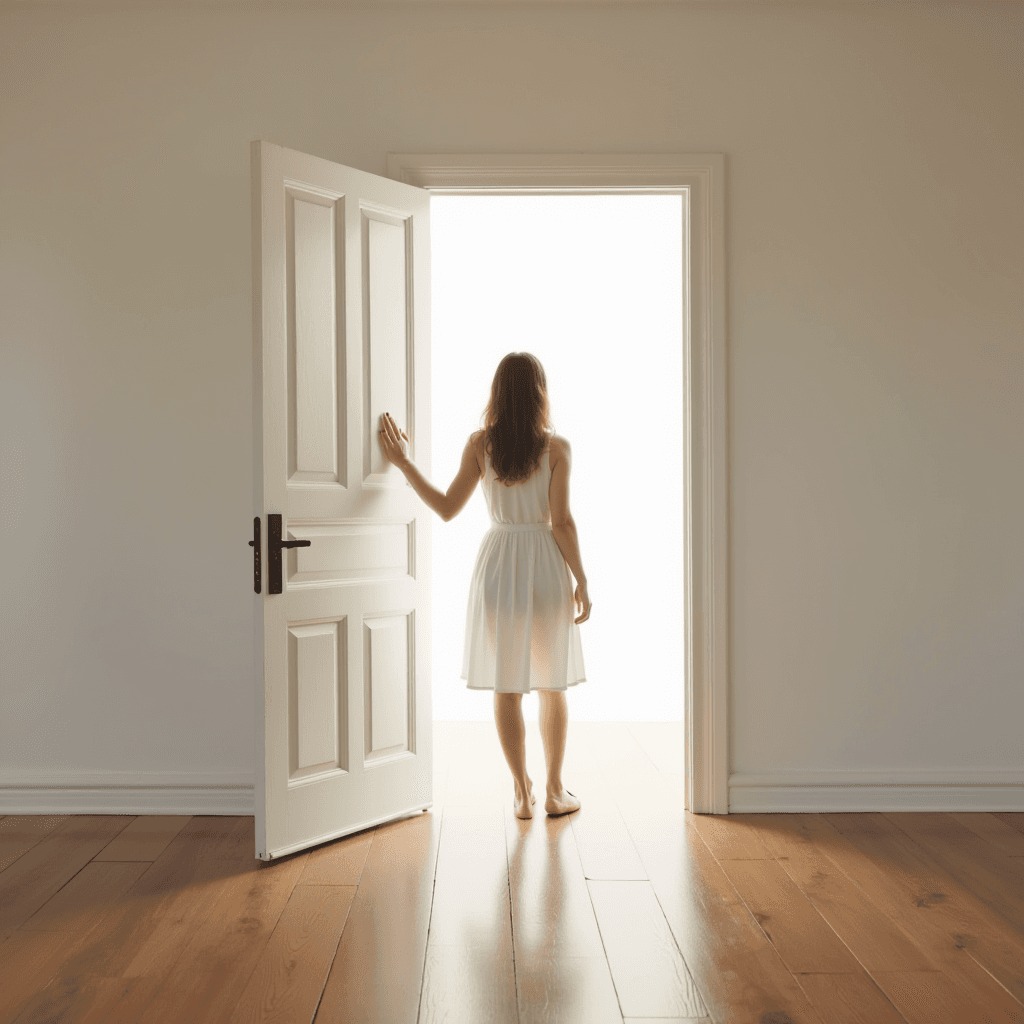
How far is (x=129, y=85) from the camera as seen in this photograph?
3.26 metres

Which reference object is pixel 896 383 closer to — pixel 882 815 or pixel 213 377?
pixel 882 815

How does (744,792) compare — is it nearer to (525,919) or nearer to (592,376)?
(525,919)

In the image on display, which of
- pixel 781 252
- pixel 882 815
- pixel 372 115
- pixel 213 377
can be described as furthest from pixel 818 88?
pixel 882 815

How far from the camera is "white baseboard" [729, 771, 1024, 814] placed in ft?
10.8

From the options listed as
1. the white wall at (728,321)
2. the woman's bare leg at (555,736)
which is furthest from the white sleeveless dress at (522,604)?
the white wall at (728,321)

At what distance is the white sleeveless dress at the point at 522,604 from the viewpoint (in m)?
3.13

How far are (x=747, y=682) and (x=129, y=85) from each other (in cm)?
307

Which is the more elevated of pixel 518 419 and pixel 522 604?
pixel 518 419

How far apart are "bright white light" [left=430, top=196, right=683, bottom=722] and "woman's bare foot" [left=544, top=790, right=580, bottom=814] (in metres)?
2.01

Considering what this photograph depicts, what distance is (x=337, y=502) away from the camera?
2.95 metres

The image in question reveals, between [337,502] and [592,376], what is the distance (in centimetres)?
286

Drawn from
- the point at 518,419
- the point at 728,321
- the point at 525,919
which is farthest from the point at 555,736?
the point at 728,321

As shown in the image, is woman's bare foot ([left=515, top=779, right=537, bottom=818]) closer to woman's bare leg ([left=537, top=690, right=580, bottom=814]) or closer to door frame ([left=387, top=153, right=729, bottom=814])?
woman's bare leg ([left=537, top=690, right=580, bottom=814])

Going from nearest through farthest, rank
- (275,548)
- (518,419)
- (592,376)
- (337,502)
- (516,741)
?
1. (275,548)
2. (337,502)
3. (518,419)
4. (516,741)
5. (592,376)
